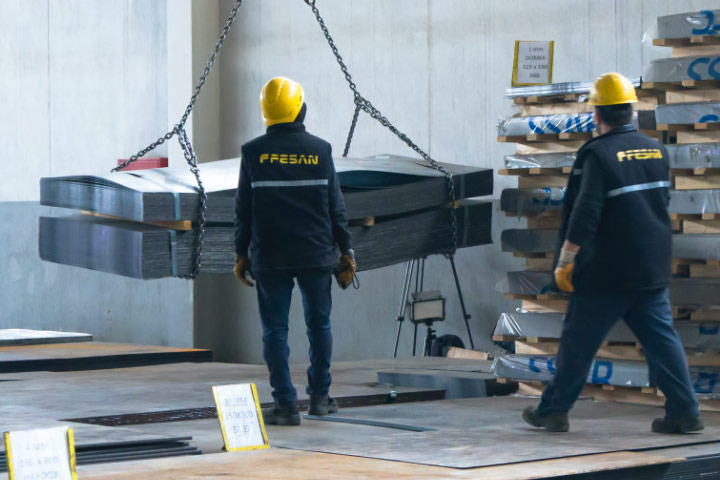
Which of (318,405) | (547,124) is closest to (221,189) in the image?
(318,405)

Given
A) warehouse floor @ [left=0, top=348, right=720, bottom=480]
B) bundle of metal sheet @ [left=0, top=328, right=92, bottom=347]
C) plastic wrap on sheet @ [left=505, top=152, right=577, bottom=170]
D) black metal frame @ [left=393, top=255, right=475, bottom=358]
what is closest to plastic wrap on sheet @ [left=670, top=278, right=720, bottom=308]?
warehouse floor @ [left=0, top=348, right=720, bottom=480]

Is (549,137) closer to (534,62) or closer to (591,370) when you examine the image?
(534,62)

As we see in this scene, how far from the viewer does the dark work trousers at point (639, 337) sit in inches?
212

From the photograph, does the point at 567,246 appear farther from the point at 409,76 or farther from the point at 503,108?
the point at 409,76

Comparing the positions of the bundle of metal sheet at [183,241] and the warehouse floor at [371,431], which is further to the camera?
the bundle of metal sheet at [183,241]

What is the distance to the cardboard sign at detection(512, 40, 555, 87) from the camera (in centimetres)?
774

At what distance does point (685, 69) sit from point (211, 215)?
274 cm

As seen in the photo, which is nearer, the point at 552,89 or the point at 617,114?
the point at 617,114

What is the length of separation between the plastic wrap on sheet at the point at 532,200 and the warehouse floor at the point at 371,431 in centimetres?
114

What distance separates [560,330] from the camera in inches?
271

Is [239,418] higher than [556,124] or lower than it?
lower

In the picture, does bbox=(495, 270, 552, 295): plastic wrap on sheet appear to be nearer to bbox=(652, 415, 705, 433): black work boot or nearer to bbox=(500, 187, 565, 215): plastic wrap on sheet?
bbox=(500, 187, 565, 215): plastic wrap on sheet

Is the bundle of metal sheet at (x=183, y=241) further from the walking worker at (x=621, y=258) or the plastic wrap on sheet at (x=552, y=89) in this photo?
the walking worker at (x=621, y=258)

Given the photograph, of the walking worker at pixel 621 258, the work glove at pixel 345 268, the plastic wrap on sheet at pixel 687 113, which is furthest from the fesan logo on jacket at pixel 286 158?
the plastic wrap on sheet at pixel 687 113
